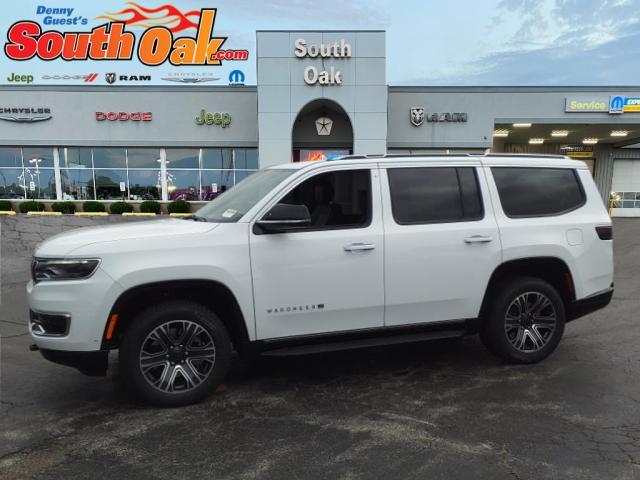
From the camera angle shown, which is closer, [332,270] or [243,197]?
[332,270]

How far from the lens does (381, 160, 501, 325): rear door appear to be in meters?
4.18

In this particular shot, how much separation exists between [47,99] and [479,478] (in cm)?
2546

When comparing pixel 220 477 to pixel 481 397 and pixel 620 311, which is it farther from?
pixel 620 311

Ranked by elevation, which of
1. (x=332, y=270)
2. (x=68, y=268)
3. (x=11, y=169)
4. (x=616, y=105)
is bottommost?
(x=332, y=270)

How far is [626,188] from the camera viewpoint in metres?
28.2

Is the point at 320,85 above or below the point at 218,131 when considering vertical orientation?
above

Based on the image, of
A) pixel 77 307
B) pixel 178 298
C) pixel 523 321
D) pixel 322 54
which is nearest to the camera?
pixel 77 307

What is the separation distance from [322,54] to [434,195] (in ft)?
57.0

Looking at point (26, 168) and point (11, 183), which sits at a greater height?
point (26, 168)

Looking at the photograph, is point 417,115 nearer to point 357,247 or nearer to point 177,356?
point 357,247

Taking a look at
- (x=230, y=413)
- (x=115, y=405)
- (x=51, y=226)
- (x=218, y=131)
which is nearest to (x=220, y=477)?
(x=230, y=413)

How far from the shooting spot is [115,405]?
12.6 ft

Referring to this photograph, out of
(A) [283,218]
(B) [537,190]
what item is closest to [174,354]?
(A) [283,218]

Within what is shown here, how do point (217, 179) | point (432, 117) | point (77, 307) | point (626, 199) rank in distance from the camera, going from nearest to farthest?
point (77, 307)
point (432, 117)
point (217, 179)
point (626, 199)
